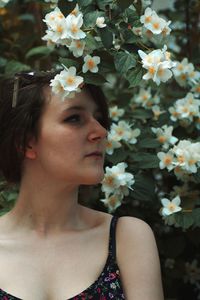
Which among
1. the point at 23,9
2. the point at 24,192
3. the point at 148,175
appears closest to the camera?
the point at 24,192

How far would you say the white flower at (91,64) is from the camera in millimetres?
1967

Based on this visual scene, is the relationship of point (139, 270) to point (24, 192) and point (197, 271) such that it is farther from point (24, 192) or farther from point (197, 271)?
point (197, 271)

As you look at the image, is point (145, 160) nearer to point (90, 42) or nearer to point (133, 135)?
point (133, 135)

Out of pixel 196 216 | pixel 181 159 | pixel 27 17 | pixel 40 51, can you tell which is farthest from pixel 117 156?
pixel 27 17

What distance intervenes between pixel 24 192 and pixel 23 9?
194cm

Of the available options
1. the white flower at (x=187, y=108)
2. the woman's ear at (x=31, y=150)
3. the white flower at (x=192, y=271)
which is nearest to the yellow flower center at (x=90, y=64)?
the woman's ear at (x=31, y=150)

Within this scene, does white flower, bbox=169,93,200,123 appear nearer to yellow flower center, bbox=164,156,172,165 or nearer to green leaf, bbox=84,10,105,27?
yellow flower center, bbox=164,156,172,165

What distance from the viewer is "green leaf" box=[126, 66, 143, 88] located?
197cm

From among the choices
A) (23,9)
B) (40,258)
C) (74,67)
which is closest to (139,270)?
(40,258)

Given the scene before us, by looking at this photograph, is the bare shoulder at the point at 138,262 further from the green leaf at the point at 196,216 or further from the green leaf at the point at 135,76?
the green leaf at the point at 135,76

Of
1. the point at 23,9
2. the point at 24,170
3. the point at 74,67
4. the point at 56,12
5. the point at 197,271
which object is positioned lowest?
the point at 197,271

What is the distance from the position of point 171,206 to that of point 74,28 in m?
0.72

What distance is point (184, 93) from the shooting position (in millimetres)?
2781

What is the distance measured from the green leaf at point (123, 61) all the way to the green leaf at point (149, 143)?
516 mm
